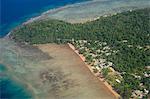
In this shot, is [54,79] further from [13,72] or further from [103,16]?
[103,16]

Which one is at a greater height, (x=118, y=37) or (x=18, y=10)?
(x=18, y=10)

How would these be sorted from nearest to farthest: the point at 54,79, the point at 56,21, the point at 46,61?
1. the point at 54,79
2. the point at 46,61
3. the point at 56,21

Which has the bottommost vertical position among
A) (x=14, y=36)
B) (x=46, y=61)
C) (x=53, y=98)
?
(x=53, y=98)

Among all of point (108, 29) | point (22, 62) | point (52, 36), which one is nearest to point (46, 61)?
point (22, 62)

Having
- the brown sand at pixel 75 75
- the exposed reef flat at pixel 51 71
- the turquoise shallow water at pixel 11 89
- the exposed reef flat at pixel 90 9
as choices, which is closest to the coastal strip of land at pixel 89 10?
the exposed reef flat at pixel 90 9

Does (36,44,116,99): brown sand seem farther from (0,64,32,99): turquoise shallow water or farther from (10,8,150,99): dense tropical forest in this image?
(0,64,32,99): turquoise shallow water

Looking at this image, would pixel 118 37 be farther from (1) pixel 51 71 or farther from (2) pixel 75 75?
(1) pixel 51 71

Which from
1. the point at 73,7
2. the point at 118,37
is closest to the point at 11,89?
the point at 118,37
